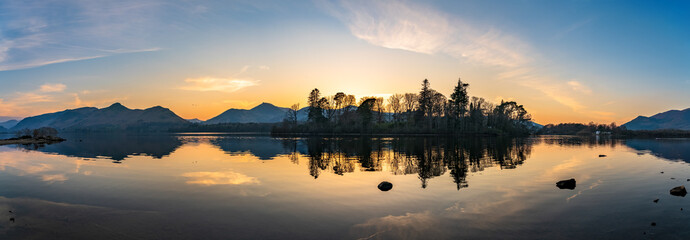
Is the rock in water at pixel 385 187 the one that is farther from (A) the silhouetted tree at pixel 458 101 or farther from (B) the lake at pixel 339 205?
(A) the silhouetted tree at pixel 458 101

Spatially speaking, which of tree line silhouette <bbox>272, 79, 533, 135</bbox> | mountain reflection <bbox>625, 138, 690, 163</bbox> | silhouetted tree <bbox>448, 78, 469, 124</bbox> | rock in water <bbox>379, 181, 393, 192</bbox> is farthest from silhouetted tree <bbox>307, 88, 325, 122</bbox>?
rock in water <bbox>379, 181, 393, 192</bbox>

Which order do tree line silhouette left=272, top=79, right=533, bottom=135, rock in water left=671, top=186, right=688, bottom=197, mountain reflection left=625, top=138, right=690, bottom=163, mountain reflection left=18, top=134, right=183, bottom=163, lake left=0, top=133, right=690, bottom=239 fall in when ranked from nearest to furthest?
lake left=0, top=133, right=690, bottom=239, rock in water left=671, top=186, right=688, bottom=197, mountain reflection left=625, top=138, right=690, bottom=163, mountain reflection left=18, top=134, right=183, bottom=163, tree line silhouette left=272, top=79, right=533, bottom=135

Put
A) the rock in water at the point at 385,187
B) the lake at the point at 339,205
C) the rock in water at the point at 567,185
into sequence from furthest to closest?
the rock in water at the point at 567,185
the rock in water at the point at 385,187
the lake at the point at 339,205

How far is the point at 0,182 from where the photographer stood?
26234 mm

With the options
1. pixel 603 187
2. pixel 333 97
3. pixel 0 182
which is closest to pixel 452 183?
pixel 603 187

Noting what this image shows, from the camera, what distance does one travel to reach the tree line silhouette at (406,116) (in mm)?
149375

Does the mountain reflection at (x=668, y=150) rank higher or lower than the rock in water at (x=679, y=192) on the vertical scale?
higher

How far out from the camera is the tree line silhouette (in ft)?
490

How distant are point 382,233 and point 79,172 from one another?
32.7m

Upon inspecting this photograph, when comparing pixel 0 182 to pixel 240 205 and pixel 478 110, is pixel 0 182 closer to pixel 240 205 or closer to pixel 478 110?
pixel 240 205

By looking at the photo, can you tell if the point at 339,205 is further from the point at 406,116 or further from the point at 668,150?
the point at 406,116

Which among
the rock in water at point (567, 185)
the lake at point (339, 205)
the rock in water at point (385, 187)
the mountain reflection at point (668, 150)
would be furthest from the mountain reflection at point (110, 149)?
the mountain reflection at point (668, 150)

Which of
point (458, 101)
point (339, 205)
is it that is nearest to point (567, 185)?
point (339, 205)

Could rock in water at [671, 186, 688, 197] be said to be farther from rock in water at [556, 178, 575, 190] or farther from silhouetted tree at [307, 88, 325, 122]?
silhouetted tree at [307, 88, 325, 122]
